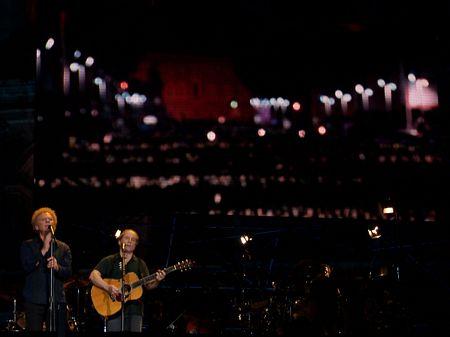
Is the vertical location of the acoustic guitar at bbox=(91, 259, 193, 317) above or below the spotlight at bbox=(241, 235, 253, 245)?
below

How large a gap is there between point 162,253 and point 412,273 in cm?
396

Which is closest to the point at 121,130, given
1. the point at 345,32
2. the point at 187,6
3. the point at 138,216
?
the point at 138,216

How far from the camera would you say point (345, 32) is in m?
13.4

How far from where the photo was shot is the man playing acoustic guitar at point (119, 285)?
7602 mm

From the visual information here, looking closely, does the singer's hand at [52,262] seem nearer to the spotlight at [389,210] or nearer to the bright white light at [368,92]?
the spotlight at [389,210]

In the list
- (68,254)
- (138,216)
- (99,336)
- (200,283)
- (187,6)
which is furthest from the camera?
(187,6)

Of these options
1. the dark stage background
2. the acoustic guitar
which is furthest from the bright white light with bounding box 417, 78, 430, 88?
the acoustic guitar

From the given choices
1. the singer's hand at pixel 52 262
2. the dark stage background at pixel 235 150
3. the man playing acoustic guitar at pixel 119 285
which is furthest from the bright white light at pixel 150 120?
the singer's hand at pixel 52 262

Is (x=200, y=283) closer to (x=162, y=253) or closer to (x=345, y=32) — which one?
(x=162, y=253)

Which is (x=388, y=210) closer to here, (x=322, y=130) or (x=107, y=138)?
(x=322, y=130)

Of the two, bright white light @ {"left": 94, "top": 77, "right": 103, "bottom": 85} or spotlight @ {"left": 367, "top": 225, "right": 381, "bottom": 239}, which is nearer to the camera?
spotlight @ {"left": 367, "top": 225, "right": 381, "bottom": 239}

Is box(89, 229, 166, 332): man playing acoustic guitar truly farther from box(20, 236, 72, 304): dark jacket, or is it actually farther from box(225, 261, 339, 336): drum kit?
box(225, 261, 339, 336): drum kit

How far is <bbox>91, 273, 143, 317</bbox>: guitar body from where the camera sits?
301 inches

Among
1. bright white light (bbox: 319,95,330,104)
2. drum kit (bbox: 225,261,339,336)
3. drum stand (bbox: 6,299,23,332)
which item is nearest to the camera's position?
drum stand (bbox: 6,299,23,332)
